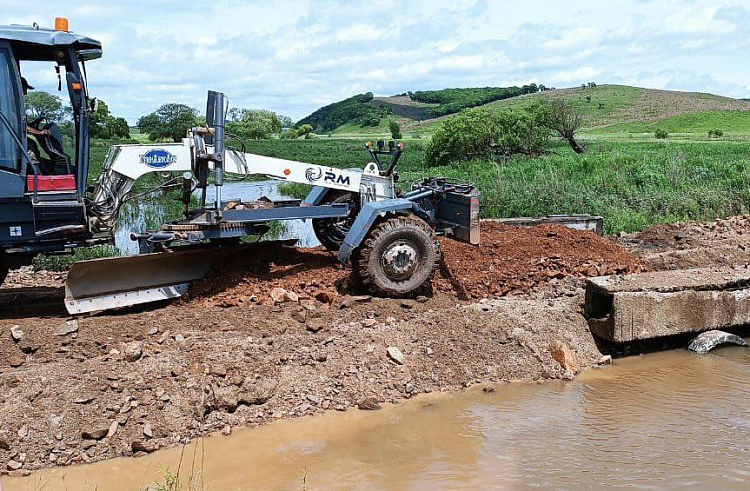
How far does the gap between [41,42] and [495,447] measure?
5.52 meters

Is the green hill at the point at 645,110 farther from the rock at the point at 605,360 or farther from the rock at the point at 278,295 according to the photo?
the rock at the point at 278,295

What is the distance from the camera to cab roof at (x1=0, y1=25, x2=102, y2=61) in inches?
266

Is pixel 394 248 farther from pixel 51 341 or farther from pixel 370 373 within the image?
pixel 51 341

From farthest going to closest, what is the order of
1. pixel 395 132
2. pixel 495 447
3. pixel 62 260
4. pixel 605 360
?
1. pixel 395 132
2. pixel 62 260
3. pixel 605 360
4. pixel 495 447

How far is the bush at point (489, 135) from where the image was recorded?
94.3 ft

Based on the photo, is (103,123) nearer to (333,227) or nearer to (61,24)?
(61,24)

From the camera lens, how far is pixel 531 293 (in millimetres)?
8586

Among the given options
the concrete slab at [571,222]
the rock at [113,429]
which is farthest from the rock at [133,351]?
the concrete slab at [571,222]

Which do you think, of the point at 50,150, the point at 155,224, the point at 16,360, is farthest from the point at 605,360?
the point at 155,224

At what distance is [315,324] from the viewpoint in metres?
7.07

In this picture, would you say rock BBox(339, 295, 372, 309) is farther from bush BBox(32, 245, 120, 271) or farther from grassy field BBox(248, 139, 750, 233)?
grassy field BBox(248, 139, 750, 233)

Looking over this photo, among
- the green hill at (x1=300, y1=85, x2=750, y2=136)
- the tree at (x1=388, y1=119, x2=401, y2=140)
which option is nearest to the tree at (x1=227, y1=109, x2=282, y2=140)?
the tree at (x1=388, y1=119, x2=401, y2=140)

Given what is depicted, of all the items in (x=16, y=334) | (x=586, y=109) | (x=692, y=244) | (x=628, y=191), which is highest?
(x=586, y=109)

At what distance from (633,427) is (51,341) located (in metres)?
5.19
